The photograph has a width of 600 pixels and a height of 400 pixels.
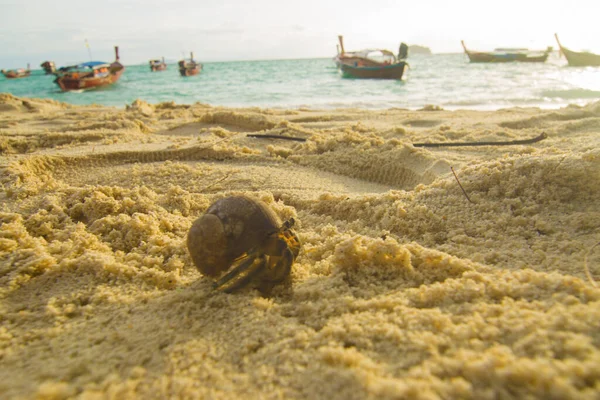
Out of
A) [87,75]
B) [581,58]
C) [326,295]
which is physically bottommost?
[326,295]

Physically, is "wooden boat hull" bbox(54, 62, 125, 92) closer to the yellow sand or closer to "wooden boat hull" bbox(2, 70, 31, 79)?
the yellow sand

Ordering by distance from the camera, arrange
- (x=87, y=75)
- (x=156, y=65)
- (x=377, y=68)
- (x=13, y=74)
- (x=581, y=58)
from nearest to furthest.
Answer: (x=87, y=75) < (x=377, y=68) < (x=581, y=58) < (x=13, y=74) < (x=156, y=65)

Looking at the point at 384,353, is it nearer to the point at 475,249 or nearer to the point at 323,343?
the point at 323,343

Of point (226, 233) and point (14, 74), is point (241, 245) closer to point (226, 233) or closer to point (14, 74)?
point (226, 233)

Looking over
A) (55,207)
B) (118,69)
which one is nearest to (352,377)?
(55,207)

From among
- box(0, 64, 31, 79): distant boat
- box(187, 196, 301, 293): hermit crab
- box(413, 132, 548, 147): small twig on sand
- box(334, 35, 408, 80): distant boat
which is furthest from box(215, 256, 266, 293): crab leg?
box(0, 64, 31, 79): distant boat

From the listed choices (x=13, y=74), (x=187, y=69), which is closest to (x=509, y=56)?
(x=187, y=69)

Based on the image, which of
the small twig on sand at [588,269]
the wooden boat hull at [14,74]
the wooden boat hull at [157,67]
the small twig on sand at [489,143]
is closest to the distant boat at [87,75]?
the small twig on sand at [489,143]
